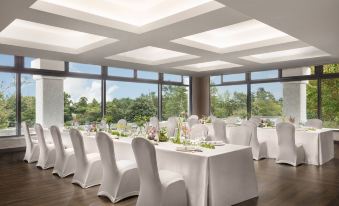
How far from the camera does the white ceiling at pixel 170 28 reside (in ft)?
13.3

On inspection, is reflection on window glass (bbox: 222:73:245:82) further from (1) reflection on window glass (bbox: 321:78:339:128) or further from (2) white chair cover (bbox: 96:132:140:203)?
(2) white chair cover (bbox: 96:132:140:203)

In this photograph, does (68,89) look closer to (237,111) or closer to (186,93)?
(186,93)

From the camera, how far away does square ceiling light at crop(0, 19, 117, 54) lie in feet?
19.4

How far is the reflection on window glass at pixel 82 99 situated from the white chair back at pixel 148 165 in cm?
668

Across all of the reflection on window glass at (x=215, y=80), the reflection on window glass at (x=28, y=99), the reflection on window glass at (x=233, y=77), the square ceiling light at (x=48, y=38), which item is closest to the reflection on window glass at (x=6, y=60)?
the reflection on window glass at (x=28, y=99)

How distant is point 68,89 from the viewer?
32.1 ft

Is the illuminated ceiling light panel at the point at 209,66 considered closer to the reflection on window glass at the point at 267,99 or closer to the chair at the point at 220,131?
the reflection on window glass at the point at 267,99

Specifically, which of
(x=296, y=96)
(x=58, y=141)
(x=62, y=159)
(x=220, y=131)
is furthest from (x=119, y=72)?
(x=296, y=96)

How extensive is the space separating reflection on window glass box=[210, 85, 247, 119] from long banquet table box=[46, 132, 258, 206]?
839 cm

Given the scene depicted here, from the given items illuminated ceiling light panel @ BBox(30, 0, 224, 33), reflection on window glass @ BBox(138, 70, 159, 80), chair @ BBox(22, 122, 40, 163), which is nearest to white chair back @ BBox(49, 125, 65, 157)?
chair @ BBox(22, 122, 40, 163)

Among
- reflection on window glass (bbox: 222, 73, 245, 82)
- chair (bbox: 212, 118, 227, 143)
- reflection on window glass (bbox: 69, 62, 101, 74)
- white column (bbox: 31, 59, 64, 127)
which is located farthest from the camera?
reflection on window glass (bbox: 222, 73, 245, 82)

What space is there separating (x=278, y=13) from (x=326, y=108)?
7.53 metres

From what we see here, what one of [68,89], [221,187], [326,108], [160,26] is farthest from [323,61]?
[68,89]

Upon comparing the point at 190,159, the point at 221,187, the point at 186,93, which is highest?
the point at 186,93
